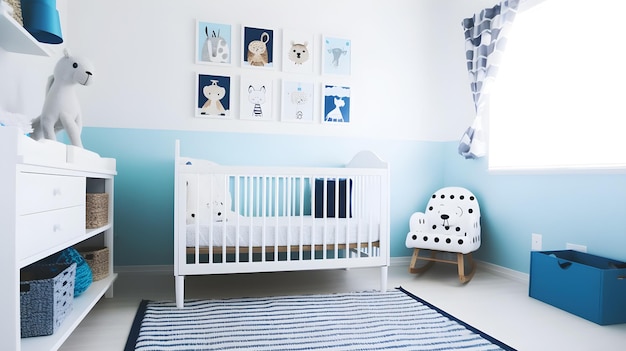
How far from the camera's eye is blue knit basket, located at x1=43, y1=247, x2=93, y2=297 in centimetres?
177

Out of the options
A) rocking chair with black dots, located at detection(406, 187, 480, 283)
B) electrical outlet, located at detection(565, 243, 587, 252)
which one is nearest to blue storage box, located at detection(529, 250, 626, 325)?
electrical outlet, located at detection(565, 243, 587, 252)

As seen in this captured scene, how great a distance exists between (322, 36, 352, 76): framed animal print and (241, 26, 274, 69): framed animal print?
1.32ft

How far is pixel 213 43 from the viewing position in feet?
9.11

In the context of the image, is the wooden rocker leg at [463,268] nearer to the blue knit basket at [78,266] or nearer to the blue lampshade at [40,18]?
the blue knit basket at [78,266]

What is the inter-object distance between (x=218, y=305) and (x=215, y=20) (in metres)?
1.91

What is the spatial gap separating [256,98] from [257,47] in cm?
37

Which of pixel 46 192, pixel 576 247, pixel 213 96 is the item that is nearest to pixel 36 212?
pixel 46 192

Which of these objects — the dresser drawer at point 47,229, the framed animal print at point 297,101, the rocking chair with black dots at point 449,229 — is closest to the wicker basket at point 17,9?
the dresser drawer at point 47,229

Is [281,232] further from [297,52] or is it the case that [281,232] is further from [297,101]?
[297,52]

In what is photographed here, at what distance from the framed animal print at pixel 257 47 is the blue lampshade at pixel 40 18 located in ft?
4.41

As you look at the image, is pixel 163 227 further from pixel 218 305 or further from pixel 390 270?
pixel 390 270

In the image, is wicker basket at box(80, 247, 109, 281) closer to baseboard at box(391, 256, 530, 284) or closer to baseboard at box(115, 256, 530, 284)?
baseboard at box(115, 256, 530, 284)

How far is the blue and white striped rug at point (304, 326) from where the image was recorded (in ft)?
5.25

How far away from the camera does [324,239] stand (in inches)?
87.6
